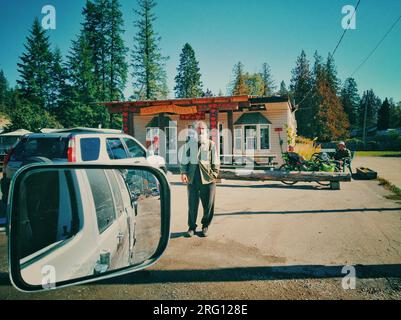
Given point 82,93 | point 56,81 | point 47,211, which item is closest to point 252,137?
point 47,211

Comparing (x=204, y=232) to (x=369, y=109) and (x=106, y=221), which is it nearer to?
(x=106, y=221)

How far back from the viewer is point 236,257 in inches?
148

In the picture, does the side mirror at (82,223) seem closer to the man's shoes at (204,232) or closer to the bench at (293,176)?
the man's shoes at (204,232)

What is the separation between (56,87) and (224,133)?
32.0 metres

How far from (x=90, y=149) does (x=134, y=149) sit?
2.47 meters


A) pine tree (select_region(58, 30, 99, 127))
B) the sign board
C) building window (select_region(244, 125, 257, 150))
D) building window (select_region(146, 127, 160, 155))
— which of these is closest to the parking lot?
building window (select_region(244, 125, 257, 150))

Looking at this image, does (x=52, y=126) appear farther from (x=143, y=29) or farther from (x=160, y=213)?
(x=160, y=213)

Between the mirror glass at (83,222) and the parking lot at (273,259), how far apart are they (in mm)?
1646

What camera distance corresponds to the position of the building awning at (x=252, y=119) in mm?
17438

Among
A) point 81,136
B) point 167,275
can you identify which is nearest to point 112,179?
point 167,275

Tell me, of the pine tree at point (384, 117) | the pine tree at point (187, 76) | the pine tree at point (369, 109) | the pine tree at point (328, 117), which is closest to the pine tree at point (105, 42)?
the pine tree at point (187, 76)

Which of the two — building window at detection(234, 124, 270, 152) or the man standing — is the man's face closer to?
the man standing

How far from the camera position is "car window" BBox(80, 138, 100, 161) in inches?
234

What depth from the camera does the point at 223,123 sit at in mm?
18438
